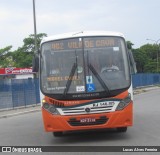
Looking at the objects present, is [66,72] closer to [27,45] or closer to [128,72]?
[128,72]

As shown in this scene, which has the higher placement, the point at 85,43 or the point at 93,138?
the point at 85,43

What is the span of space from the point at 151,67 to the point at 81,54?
301 feet

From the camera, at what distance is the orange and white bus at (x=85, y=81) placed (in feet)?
36.2

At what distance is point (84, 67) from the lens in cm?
1134

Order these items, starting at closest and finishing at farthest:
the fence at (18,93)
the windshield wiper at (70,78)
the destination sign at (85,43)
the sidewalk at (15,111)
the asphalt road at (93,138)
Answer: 1. the asphalt road at (93,138)
2. the windshield wiper at (70,78)
3. the destination sign at (85,43)
4. the sidewalk at (15,111)
5. the fence at (18,93)

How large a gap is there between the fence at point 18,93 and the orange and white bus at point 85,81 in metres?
14.3

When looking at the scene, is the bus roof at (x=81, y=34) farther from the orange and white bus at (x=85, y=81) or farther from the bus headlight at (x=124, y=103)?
the bus headlight at (x=124, y=103)

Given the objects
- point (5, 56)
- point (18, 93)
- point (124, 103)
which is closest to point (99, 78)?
point (124, 103)

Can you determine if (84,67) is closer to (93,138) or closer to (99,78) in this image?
(99,78)

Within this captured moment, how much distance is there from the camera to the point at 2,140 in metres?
12.6

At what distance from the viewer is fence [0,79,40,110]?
2562cm

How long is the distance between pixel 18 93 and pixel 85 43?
1586 cm

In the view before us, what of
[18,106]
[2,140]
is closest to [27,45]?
[18,106]

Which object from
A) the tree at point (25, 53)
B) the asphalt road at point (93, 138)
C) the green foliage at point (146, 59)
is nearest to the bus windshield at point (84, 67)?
the asphalt road at point (93, 138)
